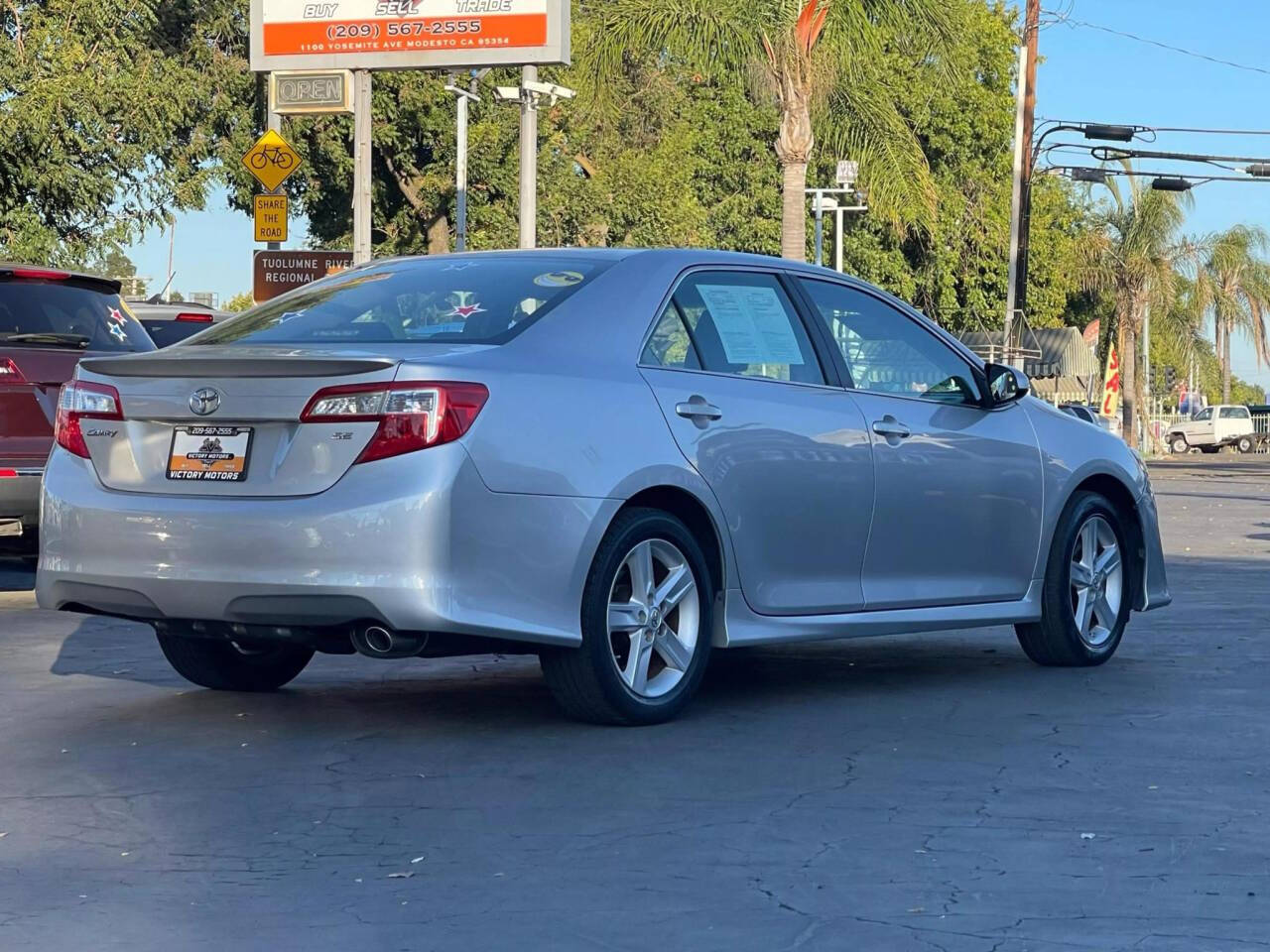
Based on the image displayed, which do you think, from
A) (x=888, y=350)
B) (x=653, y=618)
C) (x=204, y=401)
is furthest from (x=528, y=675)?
(x=204, y=401)

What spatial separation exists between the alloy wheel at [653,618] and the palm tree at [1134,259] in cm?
5728

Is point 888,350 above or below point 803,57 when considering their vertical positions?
below

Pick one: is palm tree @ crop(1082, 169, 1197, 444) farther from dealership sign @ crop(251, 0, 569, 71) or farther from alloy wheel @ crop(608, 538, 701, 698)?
alloy wheel @ crop(608, 538, 701, 698)

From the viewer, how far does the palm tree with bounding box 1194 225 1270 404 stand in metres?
73.8

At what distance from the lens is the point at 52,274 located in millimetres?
12070

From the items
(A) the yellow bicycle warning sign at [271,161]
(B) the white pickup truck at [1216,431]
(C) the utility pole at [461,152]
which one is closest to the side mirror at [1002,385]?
(A) the yellow bicycle warning sign at [271,161]

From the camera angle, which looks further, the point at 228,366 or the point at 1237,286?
the point at 1237,286

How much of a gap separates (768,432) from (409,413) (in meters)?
1.57

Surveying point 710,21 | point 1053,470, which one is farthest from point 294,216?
point 1053,470

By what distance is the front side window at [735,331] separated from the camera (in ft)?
23.9

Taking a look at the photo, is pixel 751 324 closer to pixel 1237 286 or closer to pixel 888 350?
pixel 888 350

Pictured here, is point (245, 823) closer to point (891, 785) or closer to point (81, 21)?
point (891, 785)

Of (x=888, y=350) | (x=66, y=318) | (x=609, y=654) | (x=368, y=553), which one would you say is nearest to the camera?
(x=368, y=553)

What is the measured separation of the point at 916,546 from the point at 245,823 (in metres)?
3.30
